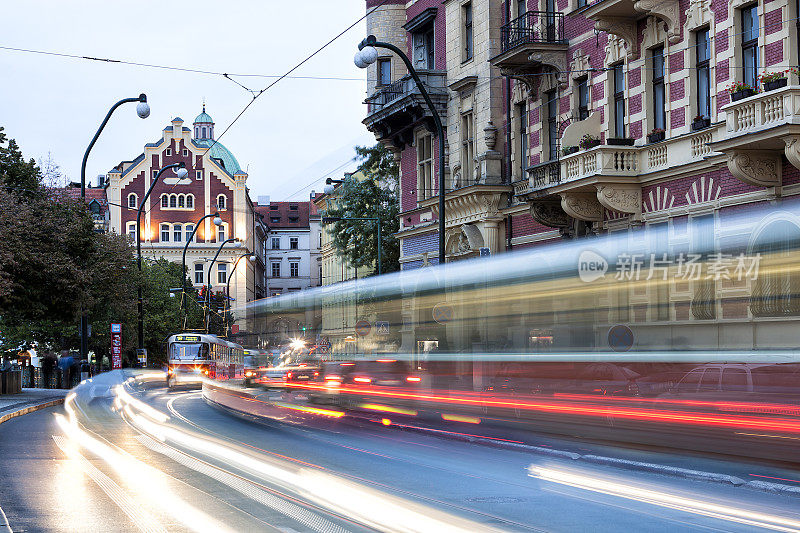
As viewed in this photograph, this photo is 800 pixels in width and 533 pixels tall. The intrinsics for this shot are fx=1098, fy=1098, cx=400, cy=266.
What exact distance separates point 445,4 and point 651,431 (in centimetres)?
2798

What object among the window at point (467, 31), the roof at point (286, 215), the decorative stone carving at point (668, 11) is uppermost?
the roof at point (286, 215)

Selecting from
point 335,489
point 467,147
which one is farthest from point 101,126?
point 335,489

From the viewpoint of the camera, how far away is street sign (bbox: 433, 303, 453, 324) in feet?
64.1

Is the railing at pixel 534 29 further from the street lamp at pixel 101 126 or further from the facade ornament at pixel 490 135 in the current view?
the street lamp at pixel 101 126

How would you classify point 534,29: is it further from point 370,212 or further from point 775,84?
point 370,212

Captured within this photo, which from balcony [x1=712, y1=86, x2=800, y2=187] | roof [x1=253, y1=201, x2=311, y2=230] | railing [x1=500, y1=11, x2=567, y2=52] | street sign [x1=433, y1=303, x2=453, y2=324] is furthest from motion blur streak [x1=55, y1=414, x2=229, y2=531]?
roof [x1=253, y1=201, x2=311, y2=230]

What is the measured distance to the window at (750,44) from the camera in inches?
941

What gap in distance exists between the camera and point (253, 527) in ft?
33.5

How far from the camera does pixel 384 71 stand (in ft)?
153

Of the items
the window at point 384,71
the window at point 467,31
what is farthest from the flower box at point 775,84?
the window at point 384,71

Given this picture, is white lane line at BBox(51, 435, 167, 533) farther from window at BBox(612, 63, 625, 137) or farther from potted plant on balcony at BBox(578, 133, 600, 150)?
window at BBox(612, 63, 625, 137)

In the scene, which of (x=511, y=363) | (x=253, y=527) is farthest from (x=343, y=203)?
(x=253, y=527)

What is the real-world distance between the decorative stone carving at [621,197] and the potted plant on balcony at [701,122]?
271 cm

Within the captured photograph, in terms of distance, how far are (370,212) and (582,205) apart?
3242 centimetres
